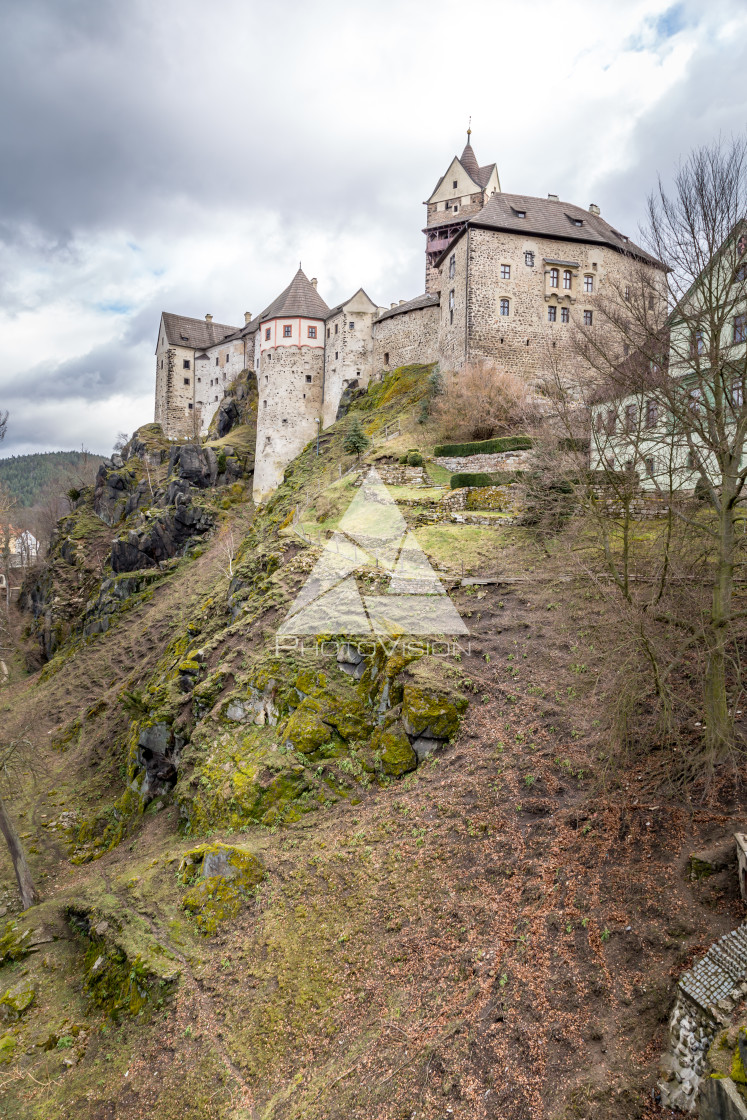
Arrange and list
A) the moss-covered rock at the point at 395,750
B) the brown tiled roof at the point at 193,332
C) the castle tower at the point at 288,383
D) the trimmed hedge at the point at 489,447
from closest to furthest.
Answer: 1. the moss-covered rock at the point at 395,750
2. the trimmed hedge at the point at 489,447
3. the castle tower at the point at 288,383
4. the brown tiled roof at the point at 193,332

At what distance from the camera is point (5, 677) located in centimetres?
4172

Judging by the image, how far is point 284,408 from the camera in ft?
166

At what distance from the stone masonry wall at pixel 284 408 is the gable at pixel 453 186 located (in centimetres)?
1594

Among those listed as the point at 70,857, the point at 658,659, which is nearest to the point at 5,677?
the point at 70,857

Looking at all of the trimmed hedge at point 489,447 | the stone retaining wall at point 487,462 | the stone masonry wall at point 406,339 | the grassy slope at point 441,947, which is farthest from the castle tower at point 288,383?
the grassy slope at point 441,947

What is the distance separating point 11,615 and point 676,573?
57365 mm

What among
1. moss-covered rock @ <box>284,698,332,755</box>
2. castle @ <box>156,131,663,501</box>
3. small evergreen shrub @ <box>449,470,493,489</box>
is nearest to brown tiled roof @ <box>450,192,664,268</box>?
castle @ <box>156,131,663,501</box>

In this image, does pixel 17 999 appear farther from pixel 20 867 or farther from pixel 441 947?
pixel 441 947

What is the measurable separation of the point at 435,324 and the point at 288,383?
12.2 m

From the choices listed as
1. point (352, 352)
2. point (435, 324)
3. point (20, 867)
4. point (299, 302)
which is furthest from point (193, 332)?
point (20, 867)

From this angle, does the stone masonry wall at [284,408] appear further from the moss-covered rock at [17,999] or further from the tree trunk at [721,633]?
the tree trunk at [721,633]

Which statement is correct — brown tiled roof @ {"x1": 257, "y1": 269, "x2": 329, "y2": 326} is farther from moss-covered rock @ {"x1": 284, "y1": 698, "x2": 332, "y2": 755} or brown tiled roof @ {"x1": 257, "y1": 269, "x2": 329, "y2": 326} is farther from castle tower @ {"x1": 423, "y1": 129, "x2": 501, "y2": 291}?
moss-covered rock @ {"x1": 284, "y1": 698, "x2": 332, "y2": 755}

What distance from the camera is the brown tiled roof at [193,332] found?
6794 cm

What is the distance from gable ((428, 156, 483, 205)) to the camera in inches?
2061
